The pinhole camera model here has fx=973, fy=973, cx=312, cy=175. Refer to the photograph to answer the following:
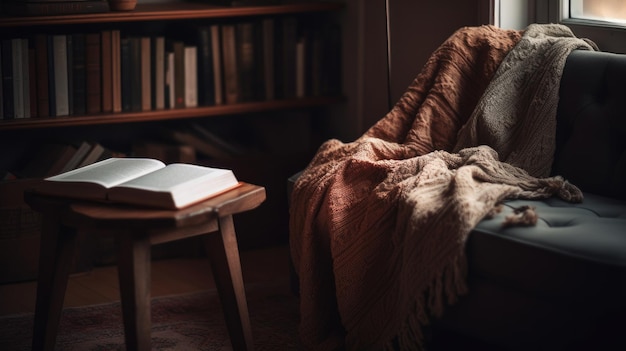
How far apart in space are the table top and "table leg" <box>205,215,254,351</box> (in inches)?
2.8

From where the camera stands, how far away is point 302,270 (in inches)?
98.0

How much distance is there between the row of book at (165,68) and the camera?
3248 millimetres

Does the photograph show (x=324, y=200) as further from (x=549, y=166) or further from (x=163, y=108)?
(x=163, y=108)

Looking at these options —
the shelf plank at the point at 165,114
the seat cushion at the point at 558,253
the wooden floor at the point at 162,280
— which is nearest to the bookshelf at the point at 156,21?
the shelf plank at the point at 165,114

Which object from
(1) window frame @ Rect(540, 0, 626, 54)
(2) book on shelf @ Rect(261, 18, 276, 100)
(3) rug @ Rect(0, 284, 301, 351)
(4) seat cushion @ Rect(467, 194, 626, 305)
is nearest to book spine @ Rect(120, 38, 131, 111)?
(2) book on shelf @ Rect(261, 18, 276, 100)

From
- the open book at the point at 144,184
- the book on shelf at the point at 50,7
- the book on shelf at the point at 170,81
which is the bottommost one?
the open book at the point at 144,184

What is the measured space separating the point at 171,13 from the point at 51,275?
1.30m

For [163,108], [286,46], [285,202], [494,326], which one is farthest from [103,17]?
[494,326]

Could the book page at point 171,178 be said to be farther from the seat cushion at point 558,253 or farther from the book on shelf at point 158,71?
the book on shelf at point 158,71

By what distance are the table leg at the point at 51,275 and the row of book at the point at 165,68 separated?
44.0 inches

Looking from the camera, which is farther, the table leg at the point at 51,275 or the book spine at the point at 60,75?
the book spine at the point at 60,75

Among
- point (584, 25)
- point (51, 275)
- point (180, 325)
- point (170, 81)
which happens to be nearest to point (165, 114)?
point (170, 81)

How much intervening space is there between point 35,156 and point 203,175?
1.47 metres

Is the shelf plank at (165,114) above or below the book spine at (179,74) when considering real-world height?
below
